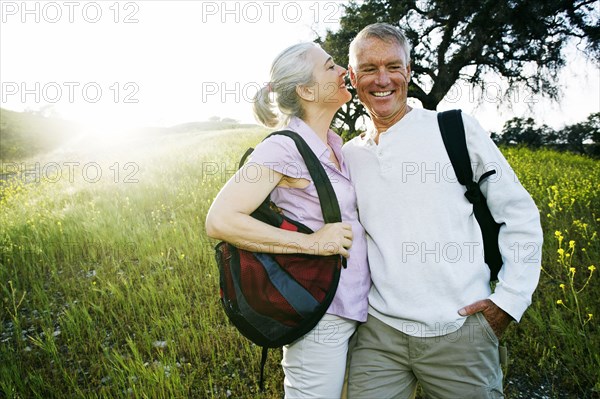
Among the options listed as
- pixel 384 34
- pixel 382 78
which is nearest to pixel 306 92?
pixel 382 78

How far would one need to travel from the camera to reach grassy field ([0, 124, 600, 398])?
9.36ft

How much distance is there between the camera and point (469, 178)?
75.2 inches

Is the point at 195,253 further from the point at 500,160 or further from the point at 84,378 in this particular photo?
the point at 500,160

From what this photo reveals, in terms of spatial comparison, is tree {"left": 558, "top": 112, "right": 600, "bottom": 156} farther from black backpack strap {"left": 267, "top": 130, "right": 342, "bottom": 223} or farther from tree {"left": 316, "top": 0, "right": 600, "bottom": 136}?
black backpack strap {"left": 267, "top": 130, "right": 342, "bottom": 223}

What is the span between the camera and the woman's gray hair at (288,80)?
2078 millimetres

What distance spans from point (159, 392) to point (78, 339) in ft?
4.28

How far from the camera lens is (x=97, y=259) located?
4.97 metres

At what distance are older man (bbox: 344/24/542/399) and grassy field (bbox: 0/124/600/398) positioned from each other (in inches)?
49.7

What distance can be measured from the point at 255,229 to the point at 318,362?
71 cm

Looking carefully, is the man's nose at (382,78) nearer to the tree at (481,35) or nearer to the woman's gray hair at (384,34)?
the woman's gray hair at (384,34)

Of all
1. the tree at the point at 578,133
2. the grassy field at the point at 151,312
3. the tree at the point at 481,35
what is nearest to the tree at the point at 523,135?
the tree at the point at 578,133

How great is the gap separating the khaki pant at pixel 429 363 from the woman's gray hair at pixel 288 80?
4.15 feet

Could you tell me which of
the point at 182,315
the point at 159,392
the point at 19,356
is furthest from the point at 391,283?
the point at 19,356

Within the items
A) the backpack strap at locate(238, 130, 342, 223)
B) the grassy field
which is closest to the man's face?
the backpack strap at locate(238, 130, 342, 223)
